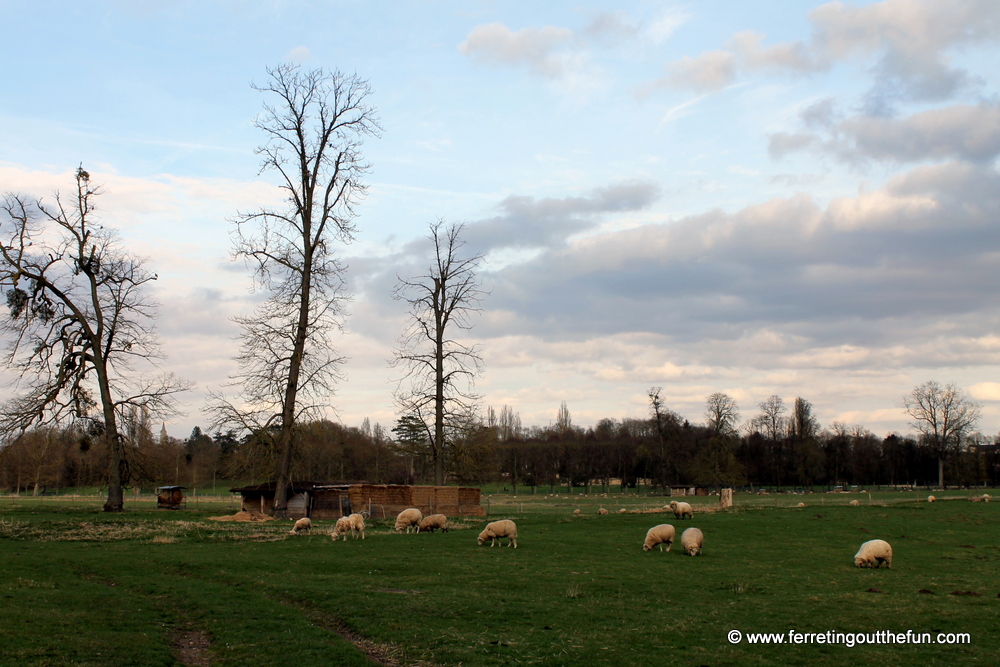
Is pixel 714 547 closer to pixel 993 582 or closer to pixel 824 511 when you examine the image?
pixel 993 582

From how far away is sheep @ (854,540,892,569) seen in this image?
21.5 metres

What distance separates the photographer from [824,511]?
44625mm

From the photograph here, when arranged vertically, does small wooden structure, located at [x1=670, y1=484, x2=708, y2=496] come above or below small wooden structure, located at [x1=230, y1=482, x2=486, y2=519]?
below

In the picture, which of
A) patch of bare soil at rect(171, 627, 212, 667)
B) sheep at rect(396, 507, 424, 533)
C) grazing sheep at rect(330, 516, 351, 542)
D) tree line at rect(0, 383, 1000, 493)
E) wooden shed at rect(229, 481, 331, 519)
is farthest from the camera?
tree line at rect(0, 383, 1000, 493)

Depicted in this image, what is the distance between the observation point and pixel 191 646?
11070 millimetres

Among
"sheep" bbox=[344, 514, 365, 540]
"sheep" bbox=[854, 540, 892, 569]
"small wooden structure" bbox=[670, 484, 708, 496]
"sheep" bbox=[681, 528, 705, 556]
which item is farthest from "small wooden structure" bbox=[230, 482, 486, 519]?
"small wooden structure" bbox=[670, 484, 708, 496]

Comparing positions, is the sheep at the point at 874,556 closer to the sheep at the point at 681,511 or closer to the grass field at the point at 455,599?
the grass field at the point at 455,599

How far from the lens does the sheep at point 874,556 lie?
848 inches

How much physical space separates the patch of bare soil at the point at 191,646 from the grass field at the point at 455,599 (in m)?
0.05

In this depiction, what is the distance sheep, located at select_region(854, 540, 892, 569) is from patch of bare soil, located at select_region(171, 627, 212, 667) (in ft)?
62.3

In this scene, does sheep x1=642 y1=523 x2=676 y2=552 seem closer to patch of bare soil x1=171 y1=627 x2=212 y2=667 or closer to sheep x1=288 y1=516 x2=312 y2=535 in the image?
sheep x1=288 y1=516 x2=312 y2=535

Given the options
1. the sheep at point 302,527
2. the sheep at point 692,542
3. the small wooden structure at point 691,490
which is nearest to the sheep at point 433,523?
the sheep at point 302,527

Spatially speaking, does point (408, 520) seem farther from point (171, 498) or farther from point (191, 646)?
point (171, 498)

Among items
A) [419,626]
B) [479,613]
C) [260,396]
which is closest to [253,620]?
[419,626]
